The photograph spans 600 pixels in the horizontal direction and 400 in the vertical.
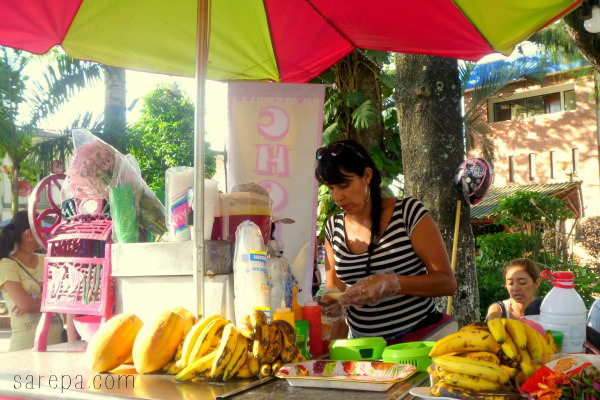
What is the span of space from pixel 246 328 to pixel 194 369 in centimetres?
20

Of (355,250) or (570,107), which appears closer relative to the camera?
(355,250)

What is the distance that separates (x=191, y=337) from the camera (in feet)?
6.03

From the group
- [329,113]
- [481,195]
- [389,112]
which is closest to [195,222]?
[481,195]

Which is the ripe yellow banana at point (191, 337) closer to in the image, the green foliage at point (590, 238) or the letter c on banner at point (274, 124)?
the letter c on banner at point (274, 124)

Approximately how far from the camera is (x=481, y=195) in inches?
193

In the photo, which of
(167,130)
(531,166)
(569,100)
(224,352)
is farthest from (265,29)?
(167,130)

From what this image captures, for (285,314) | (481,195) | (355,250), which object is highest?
(481,195)

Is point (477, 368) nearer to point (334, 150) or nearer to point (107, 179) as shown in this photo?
point (334, 150)

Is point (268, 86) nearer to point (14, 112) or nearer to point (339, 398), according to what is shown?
point (339, 398)

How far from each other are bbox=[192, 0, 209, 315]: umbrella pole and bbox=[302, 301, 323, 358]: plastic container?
0.40m

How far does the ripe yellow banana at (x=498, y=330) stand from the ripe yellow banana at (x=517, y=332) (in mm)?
27

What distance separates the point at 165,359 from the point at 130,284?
51 cm

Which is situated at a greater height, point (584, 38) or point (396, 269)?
point (584, 38)

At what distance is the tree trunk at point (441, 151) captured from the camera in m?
5.13
